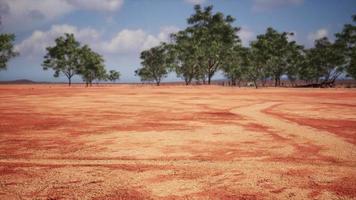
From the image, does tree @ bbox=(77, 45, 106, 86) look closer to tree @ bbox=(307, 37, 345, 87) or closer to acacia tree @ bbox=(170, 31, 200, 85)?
acacia tree @ bbox=(170, 31, 200, 85)

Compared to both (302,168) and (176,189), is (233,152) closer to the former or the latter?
(302,168)

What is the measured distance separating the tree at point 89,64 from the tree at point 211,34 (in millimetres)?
25376

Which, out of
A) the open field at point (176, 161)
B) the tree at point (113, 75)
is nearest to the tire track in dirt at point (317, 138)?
the open field at point (176, 161)

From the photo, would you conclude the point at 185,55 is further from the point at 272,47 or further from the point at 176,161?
the point at 176,161

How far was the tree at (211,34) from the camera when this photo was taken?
198 ft

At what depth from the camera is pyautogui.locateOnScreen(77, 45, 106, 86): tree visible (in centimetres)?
7475

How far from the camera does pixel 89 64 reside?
258 feet

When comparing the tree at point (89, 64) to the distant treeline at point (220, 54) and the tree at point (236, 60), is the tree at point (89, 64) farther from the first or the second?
the tree at point (236, 60)

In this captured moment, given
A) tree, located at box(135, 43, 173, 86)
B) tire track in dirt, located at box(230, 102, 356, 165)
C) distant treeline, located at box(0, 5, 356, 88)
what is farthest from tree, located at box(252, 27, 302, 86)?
tire track in dirt, located at box(230, 102, 356, 165)

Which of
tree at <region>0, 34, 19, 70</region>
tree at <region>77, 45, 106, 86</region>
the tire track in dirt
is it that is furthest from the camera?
tree at <region>77, 45, 106, 86</region>

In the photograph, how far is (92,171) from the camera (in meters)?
6.61

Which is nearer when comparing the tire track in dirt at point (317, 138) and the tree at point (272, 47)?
the tire track in dirt at point (317, 138)

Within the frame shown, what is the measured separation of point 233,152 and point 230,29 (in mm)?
57531

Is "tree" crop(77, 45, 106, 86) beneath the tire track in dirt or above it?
above
